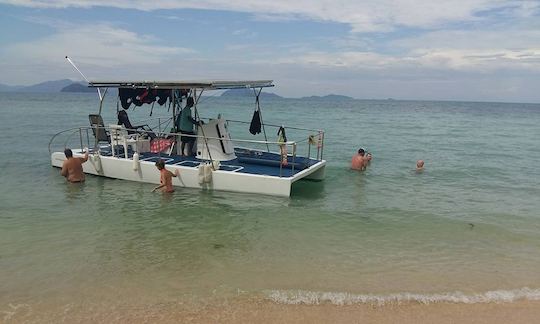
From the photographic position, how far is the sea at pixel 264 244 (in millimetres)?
6809

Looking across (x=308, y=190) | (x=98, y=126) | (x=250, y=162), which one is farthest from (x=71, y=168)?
(x=308, y=190)

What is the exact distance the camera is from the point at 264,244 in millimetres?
8984

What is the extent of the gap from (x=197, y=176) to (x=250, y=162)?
2130 mm

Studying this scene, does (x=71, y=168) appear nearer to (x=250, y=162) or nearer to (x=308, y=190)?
(x=250, y=162)

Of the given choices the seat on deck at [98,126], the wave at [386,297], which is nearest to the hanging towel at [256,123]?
the seat on deck at [98,126]

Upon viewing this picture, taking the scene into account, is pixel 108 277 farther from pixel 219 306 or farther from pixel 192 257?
pixel 219 306

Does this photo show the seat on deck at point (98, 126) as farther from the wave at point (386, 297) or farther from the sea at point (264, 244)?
the wave at point (386, 297)

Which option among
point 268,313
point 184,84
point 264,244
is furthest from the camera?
point 184,84

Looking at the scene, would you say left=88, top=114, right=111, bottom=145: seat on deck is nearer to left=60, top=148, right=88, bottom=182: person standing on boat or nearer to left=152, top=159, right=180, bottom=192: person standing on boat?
left=60, top=148, right=88, bottom=182: person standing on boat

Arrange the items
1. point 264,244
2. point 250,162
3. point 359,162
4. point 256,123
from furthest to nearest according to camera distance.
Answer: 1. point 359,162
2. point 256,123
3. point 250,162
4. point 264,244

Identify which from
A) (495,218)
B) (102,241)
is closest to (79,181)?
(102,241)

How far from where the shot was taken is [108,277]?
23.9 ft

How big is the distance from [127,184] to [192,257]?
6428mm

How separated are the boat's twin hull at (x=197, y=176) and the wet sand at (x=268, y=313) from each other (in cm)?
573
